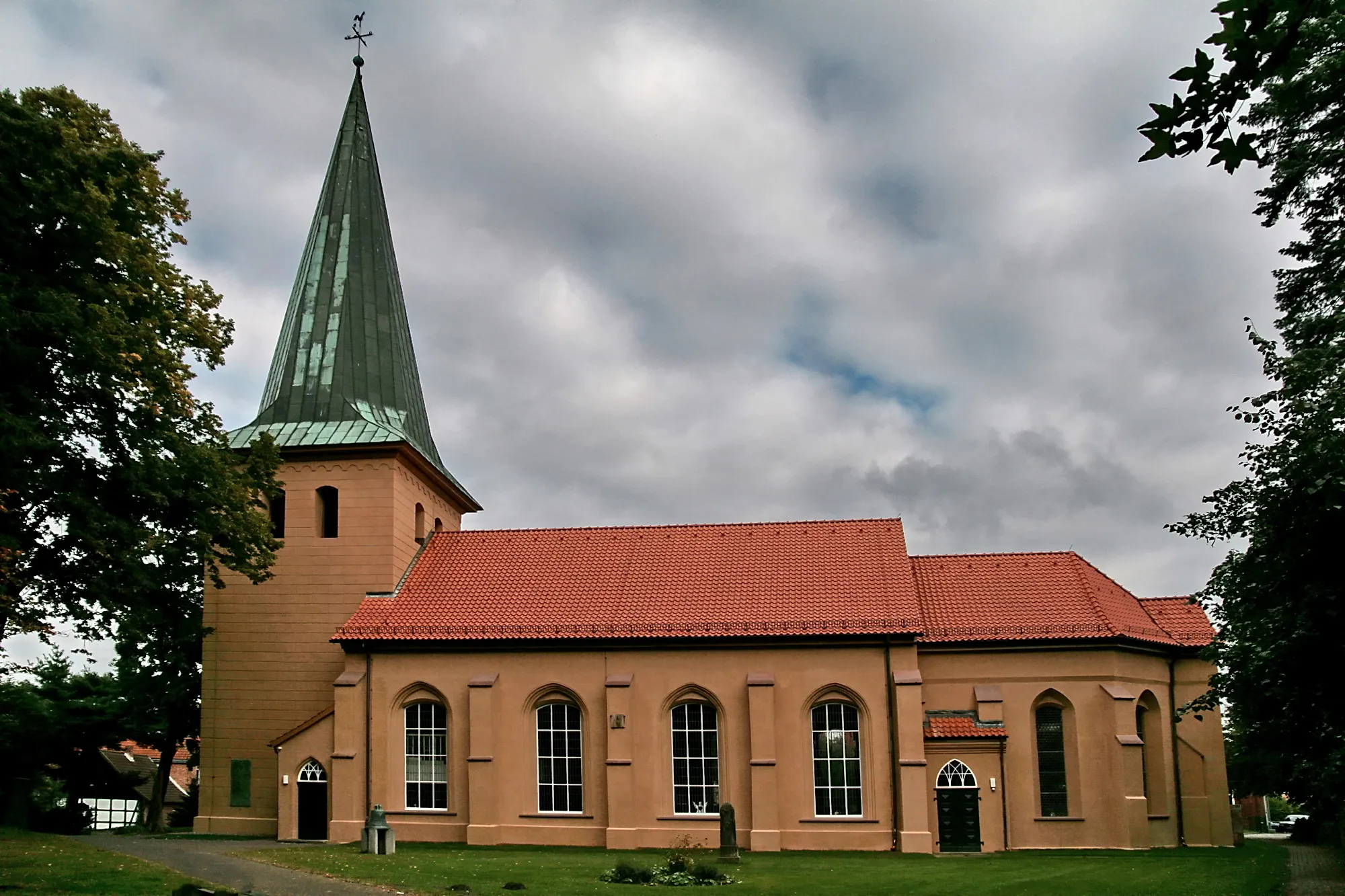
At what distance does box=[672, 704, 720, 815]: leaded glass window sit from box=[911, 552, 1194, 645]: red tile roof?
20.7 feet

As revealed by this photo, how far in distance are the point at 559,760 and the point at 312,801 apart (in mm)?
6640

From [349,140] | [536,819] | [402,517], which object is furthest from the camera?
[349,140]

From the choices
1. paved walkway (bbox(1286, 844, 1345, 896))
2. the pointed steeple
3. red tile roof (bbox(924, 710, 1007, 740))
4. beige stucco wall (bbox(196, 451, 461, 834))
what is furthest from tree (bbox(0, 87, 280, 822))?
paved walkway (bbox(1286, 844, 1345, 896))

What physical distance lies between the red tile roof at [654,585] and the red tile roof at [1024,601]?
1.56m

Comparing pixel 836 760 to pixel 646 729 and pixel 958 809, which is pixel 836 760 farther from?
pixel 646 729

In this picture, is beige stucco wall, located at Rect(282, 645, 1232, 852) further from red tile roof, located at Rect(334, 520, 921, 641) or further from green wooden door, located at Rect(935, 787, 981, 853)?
red tile roof, located at Rect(334, 520, 921, 641)

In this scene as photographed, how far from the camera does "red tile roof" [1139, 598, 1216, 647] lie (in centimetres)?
3541

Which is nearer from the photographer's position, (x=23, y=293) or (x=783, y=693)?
(x=23, y=293)

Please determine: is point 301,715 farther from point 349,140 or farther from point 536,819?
point 349,140

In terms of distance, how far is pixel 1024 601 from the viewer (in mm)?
34031

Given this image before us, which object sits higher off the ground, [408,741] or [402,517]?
[402,517]

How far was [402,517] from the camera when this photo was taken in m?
35.1

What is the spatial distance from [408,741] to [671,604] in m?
7.98

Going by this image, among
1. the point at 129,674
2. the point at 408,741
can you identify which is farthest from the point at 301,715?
the point at 129,674
